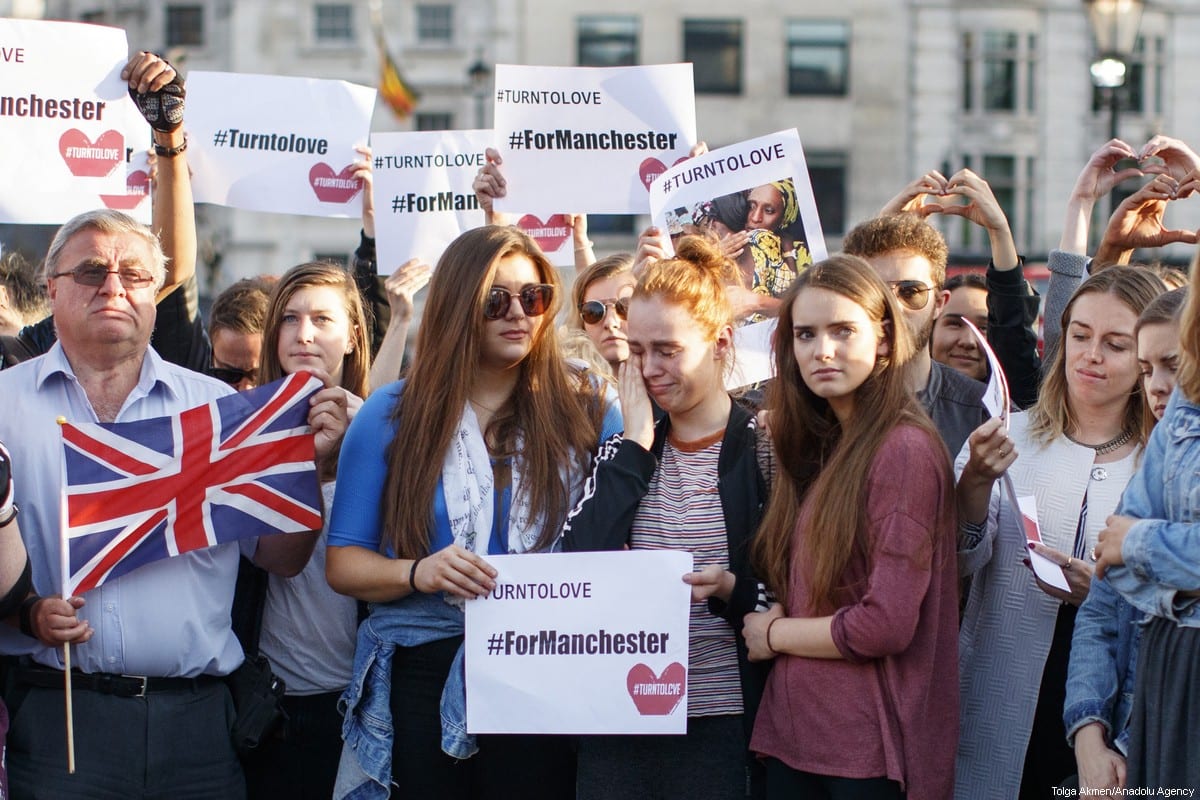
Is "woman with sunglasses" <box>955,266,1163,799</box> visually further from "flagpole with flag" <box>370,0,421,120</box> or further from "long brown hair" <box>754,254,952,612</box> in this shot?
"flagpole with flag" <box>370,0,421,120</box>

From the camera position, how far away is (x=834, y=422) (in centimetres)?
389

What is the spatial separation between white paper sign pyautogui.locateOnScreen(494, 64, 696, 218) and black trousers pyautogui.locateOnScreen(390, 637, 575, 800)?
234 centimetres

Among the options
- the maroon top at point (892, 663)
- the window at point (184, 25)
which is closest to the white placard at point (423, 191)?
A: the maroon top at point (892, 663)

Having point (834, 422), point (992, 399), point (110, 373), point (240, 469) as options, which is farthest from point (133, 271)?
point (992, 399)

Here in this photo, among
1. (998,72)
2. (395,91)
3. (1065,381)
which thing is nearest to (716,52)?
(998,72)

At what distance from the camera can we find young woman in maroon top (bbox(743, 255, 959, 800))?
138 inches

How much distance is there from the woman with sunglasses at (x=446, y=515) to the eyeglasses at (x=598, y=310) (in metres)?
1.04

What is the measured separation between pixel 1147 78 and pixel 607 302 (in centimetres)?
3095

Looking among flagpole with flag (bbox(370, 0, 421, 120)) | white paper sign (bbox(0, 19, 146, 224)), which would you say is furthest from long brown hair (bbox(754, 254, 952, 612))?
→ flagpole with flag (bbox(370, 0, 421, 120))

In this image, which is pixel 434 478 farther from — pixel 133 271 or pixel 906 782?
pixel 906 782

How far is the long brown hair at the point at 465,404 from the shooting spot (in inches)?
154

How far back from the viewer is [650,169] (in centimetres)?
580

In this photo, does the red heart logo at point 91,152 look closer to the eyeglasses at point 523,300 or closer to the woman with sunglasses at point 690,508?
the eyeglasses at point 523,300

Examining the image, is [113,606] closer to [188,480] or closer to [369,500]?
[188,480]
